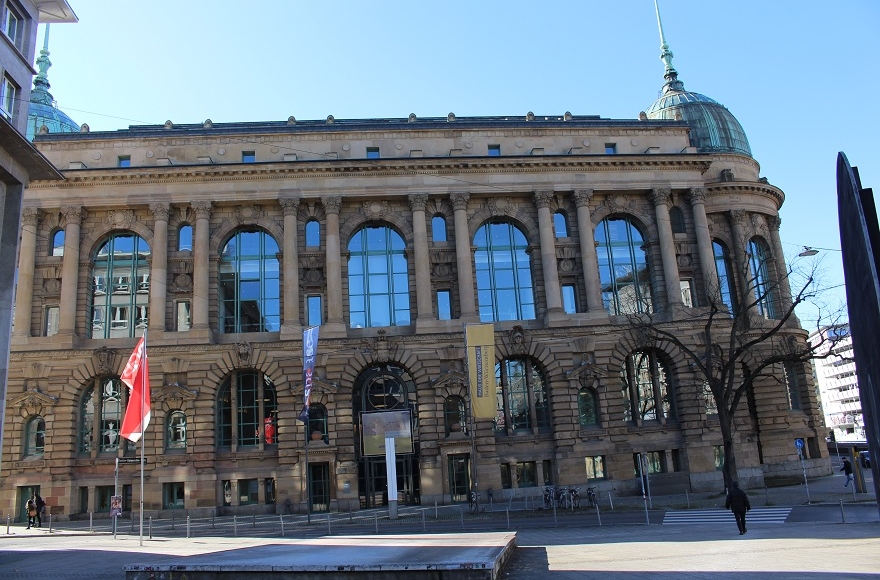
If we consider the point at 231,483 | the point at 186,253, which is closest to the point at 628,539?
the point at 231,483

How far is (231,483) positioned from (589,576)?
3408 centimetres

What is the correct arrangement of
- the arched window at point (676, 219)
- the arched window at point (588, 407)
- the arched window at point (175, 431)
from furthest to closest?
the arched window at point (676, 219)
the arched window at point (588, 407)
the arched window at point (175, 431)

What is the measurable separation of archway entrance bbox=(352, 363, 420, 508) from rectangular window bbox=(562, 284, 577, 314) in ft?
40.0

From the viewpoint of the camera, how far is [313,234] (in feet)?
159

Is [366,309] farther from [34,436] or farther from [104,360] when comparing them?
[34,436]

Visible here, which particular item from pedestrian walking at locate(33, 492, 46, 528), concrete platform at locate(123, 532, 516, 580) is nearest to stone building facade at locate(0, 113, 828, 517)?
pedestrian walking at locate(33, 492, 46, 528)

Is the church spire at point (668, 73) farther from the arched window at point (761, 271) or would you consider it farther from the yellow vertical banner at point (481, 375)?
the yellow vertical banner at point (481, 375)

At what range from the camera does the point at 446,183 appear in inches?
1907

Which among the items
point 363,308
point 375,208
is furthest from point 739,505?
point 375,208

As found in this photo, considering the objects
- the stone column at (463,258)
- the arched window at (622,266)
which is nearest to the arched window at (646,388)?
the arched window at (622,266)

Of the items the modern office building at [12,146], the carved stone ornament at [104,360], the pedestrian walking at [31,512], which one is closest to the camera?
the modern office building at [12,146]

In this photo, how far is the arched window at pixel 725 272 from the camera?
51.9 meters

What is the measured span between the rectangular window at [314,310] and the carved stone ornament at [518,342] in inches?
505

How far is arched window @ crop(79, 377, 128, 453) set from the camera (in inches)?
1724
